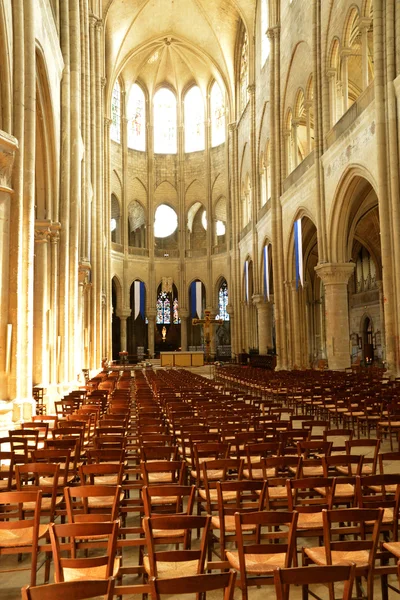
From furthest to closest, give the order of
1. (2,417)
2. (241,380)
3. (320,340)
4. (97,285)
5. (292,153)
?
(320,340) < (97,285) < (292,153) < (241,380) < (2,417)

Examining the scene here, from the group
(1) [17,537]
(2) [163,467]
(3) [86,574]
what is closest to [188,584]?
(3) [86,574]

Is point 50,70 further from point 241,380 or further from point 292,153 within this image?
point 292,153

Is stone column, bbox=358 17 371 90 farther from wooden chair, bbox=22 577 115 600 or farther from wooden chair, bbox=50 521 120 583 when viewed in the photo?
wooden chair, bbox=22 577 115 600

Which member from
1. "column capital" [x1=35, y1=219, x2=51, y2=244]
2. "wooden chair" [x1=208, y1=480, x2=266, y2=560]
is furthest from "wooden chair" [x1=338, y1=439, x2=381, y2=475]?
"column capital" [x1=35, y1=219, x2=51, y2=244]

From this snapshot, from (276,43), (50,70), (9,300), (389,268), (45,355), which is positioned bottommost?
(45,355)

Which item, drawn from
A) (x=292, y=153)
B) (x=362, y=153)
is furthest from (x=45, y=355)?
(x=292, y=153)

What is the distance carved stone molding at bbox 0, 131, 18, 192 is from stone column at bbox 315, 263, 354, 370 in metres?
16.3

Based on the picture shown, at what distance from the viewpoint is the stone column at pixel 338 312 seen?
26516 mm

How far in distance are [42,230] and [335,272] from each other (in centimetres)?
1245

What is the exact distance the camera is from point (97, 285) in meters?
37.3

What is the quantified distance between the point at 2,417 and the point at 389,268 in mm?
12589

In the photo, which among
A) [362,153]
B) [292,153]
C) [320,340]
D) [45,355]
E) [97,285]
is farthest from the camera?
[320,340]

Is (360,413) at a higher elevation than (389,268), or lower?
lower

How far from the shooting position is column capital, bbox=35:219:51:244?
20438 millimetres
